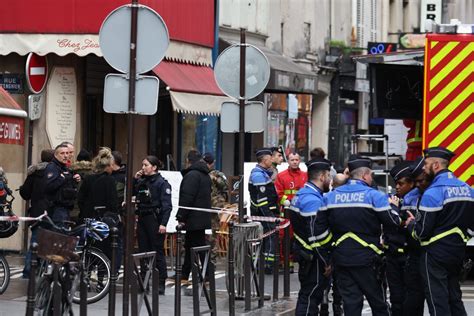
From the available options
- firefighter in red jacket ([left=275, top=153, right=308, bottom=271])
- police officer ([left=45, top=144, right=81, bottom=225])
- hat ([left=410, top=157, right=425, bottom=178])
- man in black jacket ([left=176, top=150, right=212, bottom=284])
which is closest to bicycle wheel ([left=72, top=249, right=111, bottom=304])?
police officer ([left=45, top=144, right=81, bottom=225])

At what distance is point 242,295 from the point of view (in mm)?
15586

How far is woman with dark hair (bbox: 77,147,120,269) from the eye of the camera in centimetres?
1636

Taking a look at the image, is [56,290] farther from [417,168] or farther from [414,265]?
[417,168]

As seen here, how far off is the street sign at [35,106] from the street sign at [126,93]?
28.0ft

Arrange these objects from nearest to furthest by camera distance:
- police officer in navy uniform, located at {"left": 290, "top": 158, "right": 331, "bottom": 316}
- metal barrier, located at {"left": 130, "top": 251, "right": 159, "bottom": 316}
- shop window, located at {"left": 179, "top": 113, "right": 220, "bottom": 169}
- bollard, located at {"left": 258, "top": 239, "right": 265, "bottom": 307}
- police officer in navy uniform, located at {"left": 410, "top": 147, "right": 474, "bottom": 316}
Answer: metal barrier, located at {"left": 130, "top": 251, "right": 159, "bottom": 316} < police officer in navy uniform, located at {"left": 410, "top": 147, "right": 474, "bottom": 316} < police officer in navy uniform, located at {"left": 290, "top": 158, "right": 331, "bottom": 316} < bollard, located at {"left": 258, "top": 239, "right": 265, "bottom": 307} < shop window, located at {"left": 179, "top": 113, "right": 220, "bottom": 169}

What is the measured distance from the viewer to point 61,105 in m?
21.9

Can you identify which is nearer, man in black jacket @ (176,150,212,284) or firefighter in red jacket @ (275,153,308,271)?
man in black jacket @ (176,150,212,284)

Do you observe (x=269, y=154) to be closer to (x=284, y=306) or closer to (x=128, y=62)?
(x=284, y=306)

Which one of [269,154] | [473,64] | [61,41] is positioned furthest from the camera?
[61,41]

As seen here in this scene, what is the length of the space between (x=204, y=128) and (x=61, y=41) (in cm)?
653

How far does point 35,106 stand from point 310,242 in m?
8.96

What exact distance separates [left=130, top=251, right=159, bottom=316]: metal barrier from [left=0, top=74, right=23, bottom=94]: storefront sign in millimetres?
9524

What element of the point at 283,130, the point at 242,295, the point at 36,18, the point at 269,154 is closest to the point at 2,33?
the point at 36,18

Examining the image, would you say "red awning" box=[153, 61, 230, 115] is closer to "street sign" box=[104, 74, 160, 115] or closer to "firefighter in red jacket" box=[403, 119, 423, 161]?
"firefighter in red jacket" box=[403, 119, 423, 161]
